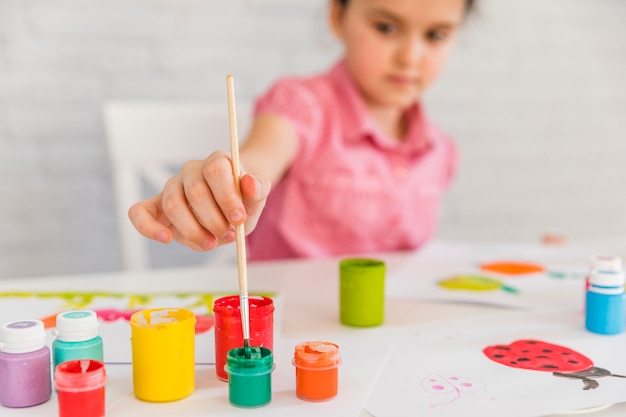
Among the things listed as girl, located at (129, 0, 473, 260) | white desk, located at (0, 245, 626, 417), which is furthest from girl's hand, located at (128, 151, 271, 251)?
girl, located at (129, 0, 473, 260)

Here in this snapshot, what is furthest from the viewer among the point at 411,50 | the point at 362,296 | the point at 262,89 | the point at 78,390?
the point at 262,89

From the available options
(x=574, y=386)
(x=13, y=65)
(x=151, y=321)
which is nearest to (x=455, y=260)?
(x=574, y=386)

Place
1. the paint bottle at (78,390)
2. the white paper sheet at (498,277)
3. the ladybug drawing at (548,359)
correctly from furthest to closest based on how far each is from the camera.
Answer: the white paper sheet at (498,277) < the ladybug drawing at (548,359) < the paint bottle at (78,390)

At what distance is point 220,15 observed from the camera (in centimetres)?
138

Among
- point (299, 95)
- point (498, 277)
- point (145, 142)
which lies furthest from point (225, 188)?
point (145, 142)

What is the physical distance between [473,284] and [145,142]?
25.9 inches

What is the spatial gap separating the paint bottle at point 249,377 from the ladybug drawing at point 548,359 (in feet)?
0.67

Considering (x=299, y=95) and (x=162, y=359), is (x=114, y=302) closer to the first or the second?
(x=162, y=359)

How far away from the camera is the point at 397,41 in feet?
3.46

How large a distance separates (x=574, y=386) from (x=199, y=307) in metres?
0.37

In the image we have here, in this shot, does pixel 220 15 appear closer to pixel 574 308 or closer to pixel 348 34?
pixel 348 34

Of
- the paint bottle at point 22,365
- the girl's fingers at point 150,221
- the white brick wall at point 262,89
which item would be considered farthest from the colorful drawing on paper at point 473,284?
the white brick wall at point 262,89

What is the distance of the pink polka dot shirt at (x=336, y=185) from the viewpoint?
3.61ft

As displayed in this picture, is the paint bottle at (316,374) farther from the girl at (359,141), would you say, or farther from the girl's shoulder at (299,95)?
the girl's shoulder at (299,95)
